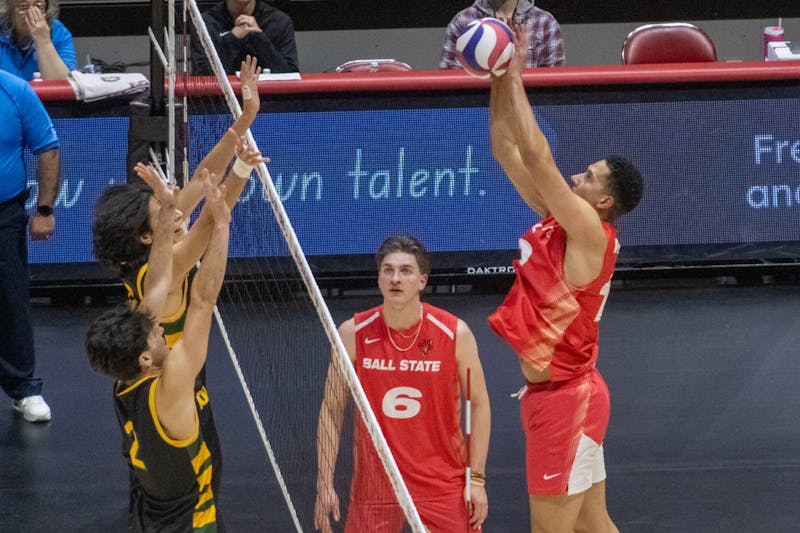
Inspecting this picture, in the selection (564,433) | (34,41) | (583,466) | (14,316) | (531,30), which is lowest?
(14,316)

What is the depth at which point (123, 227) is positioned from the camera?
5.00m

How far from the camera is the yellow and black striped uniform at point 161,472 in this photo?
4.29 metres

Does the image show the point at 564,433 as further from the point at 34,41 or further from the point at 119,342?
the point at 34,41

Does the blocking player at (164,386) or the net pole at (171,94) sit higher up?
the net pole at (171,94)

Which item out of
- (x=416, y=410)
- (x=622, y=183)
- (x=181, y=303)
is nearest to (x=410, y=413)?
(x=416, y=410)

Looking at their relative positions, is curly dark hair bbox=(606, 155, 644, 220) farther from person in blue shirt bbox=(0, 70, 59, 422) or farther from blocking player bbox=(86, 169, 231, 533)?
person in blue shirt bbox=(0, 70, 59, 422)

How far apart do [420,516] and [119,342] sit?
1.53 m

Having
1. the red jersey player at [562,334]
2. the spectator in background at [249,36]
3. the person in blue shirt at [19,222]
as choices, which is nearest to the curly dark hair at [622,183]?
the red jersey player at [562,334]

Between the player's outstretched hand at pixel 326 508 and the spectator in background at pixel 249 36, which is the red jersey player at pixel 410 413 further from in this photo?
the spectator in background at pixel 249 36

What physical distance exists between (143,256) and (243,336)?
334 cm

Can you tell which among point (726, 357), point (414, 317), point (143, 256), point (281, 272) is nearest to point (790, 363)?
point (726, 357)

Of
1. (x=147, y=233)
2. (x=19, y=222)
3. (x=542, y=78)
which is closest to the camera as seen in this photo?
(x=147, y=233)

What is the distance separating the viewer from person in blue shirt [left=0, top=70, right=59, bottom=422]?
7551 mm

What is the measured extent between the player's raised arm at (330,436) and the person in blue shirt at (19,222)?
2.85 m
